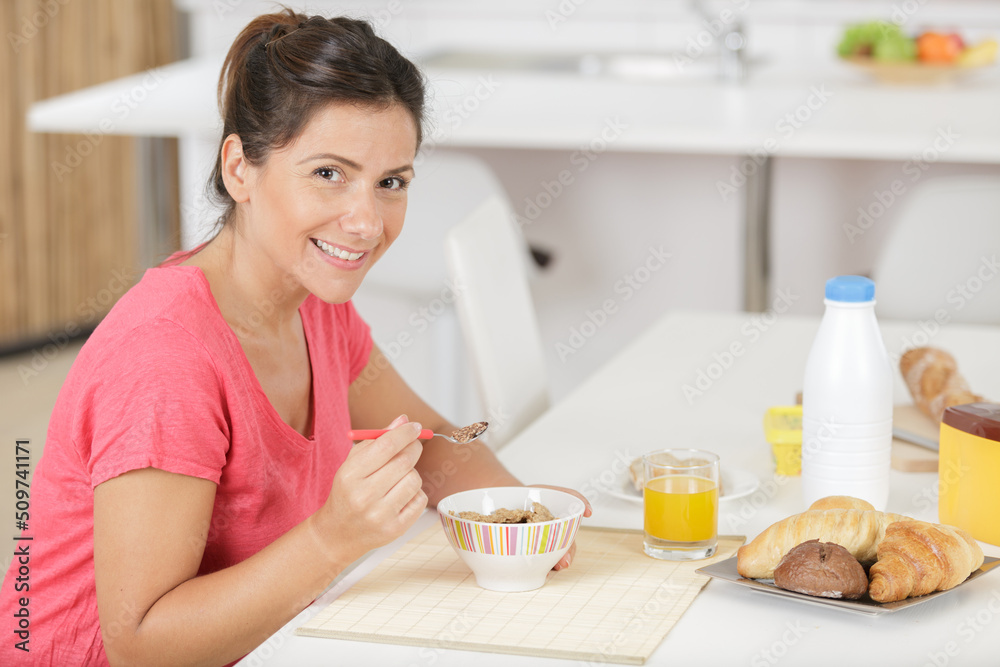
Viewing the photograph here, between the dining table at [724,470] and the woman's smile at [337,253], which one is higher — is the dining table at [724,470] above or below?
below

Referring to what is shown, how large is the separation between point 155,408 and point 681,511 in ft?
1.41

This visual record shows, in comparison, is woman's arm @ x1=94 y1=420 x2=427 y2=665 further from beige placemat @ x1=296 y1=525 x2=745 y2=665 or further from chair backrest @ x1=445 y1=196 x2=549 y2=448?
chair backrest @ x1=445 y1=196 x2=549 y2=448

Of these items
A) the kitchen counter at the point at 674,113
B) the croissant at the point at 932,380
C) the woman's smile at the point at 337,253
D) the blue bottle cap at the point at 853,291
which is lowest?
the croissant at the point at 932,380

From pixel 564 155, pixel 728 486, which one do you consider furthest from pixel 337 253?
pixel 564 155

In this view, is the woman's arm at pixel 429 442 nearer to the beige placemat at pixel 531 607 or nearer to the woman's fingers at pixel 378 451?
the beige placemat at pixel 531 607

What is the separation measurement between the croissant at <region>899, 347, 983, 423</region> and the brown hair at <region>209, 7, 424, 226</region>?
635 mm

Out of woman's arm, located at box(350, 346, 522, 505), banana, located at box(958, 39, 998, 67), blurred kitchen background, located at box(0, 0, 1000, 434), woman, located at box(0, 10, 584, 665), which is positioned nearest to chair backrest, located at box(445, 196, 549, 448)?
woman's arm, located at box(350, 346, 522, 505)

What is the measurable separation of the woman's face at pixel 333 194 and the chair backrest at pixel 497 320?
520 mm

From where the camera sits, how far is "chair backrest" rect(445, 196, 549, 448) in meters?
1.56

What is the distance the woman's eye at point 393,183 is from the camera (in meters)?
1.03

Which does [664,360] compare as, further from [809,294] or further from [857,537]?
[809,294]

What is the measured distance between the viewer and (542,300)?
308 centimetres

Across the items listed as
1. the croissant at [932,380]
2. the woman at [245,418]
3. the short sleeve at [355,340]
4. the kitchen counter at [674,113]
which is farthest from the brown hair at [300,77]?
the kitchen counter at [674,113]

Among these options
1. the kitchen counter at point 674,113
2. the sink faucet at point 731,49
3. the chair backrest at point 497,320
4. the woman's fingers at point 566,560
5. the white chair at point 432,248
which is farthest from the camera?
the sink faucet at point 731,49
